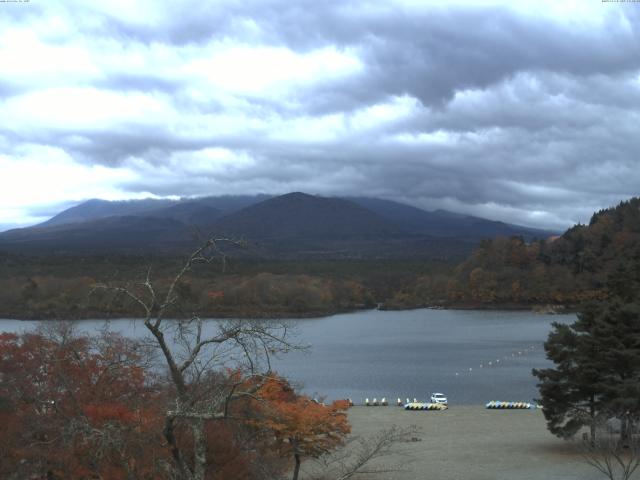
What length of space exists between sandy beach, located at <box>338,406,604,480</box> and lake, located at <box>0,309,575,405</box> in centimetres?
433

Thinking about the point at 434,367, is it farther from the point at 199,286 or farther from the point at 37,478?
the point at 199,286

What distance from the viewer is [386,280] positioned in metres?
125

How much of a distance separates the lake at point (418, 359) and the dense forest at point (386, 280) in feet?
35.4

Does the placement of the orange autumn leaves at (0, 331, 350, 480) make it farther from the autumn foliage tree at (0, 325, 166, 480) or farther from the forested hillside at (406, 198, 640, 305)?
the forested hillside at (406, 198, 640, 305)

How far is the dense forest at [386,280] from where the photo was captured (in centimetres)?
9456

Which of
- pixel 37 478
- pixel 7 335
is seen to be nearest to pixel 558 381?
pixel 37 478

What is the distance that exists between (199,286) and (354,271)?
42243 mm

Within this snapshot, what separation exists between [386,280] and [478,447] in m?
101

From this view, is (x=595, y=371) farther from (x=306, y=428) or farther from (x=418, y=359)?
(x=418, y=359)

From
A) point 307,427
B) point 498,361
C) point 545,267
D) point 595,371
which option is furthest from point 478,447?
point 545,267

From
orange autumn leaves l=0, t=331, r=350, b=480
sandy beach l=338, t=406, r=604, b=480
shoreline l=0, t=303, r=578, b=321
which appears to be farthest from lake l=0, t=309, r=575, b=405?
orange autumn leaves l=0, t=331, r=350, b=480

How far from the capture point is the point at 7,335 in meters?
19.9

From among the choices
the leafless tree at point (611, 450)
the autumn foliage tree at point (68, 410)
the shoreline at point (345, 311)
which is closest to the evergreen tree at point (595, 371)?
the leafless tree at point (611, 450)

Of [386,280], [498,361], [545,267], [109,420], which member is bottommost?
[498,361]
